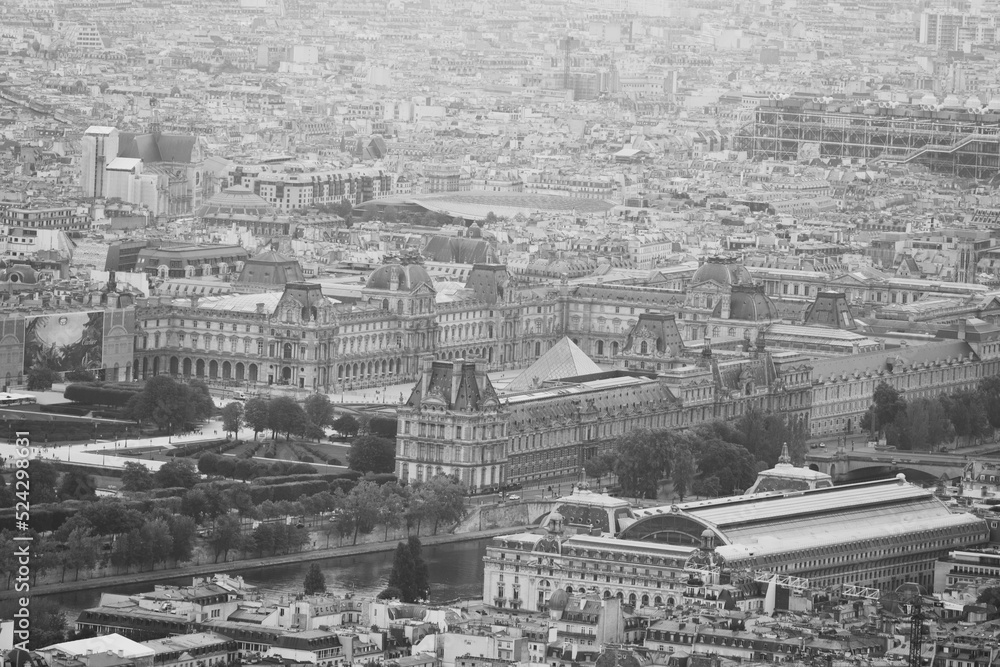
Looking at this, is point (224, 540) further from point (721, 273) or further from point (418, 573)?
point (721, 273)

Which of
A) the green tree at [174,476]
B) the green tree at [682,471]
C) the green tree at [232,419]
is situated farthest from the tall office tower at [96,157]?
the green tree at [174,476]

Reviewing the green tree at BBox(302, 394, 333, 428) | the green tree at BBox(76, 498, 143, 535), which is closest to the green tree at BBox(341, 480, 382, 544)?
the green tree at BBox(76, 498, 143, 535)

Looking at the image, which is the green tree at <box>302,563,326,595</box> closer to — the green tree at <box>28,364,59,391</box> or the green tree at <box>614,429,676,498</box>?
the green tree at <box>614,429,676,498</box>

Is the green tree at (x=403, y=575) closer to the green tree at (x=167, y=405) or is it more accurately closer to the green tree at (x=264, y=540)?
the green tree at (x=264, y=540)

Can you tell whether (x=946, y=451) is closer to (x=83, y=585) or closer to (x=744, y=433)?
(x=744, y=433)

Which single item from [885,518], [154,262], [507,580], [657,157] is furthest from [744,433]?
[657,157]
